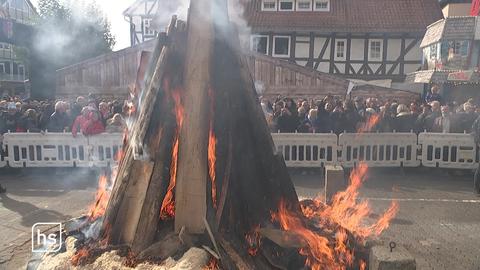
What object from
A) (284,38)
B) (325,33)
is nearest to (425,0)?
(325,33)

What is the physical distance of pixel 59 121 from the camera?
11117mm

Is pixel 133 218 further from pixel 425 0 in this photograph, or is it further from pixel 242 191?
pixel 425 0

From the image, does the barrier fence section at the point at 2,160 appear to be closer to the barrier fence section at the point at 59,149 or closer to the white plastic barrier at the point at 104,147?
the barrier fence section at the point at 59,149

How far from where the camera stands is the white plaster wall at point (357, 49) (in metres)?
25.6

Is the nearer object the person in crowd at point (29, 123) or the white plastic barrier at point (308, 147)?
the white plastic barrier at point (308, 147)

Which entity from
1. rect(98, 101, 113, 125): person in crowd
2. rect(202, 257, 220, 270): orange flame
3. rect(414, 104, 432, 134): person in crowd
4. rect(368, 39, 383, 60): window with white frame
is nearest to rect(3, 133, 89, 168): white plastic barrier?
rect(98, 101, 113, 125): person in crowd

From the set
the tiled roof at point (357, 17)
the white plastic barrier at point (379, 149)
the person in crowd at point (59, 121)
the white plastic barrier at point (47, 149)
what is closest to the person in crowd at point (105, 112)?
the person in crowd at point (59, 121)

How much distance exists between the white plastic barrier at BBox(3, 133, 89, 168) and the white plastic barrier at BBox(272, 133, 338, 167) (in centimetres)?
499

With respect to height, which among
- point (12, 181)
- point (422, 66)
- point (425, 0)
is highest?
point (425, 0)

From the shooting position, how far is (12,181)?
10055mm

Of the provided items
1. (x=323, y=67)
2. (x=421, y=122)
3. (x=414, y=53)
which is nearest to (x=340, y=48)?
(x=323, y=67)

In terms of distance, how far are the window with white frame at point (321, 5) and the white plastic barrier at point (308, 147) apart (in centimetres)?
1828

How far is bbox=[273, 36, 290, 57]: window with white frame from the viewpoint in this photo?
26.2 metres

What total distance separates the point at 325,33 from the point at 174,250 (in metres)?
23.5
